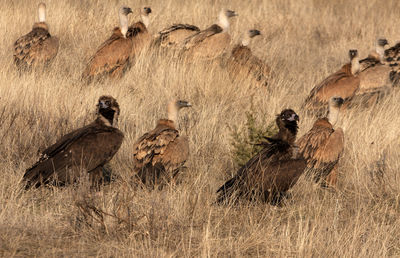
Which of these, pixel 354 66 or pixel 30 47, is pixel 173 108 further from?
pixel 30 47

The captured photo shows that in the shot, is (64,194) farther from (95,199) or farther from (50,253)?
(50,253)

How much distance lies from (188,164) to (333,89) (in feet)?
10.0

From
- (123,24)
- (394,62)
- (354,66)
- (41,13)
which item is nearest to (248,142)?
(354,66)

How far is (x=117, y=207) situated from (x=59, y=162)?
0.89 metres

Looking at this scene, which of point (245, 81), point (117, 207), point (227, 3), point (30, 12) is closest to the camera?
point (117, 207)

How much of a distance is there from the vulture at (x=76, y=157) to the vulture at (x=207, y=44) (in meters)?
4.68

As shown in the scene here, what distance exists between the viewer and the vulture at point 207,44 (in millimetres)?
11115

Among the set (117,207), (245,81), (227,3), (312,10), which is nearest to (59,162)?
(117,207)

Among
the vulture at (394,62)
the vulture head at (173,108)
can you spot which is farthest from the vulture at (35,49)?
the vulture at (394,62)

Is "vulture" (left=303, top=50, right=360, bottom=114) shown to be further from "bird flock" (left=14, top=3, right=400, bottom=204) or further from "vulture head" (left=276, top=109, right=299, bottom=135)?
"vulture head" (left=276, top=109, right=299, bottom=135)

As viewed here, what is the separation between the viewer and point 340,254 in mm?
4988

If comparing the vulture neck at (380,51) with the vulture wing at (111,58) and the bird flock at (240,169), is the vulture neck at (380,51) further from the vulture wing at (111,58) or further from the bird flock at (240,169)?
the vulture wing at (111,58)

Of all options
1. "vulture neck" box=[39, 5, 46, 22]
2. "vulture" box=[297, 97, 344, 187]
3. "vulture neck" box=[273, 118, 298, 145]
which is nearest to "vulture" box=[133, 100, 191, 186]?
"vulture neck" box=[273, 118, 298, 145]

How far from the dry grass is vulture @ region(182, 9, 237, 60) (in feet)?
1.96
